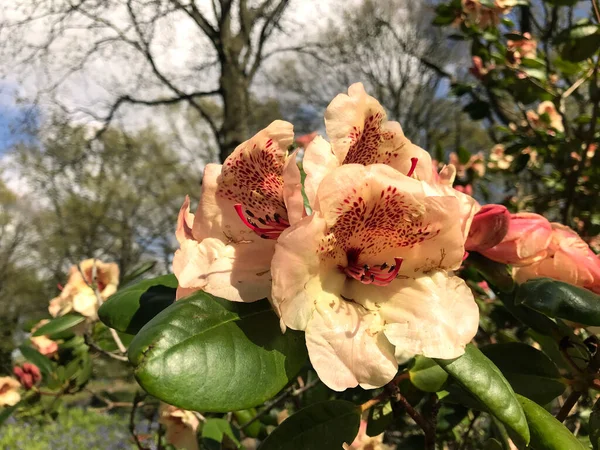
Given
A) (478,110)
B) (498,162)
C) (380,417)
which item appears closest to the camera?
(380,417)

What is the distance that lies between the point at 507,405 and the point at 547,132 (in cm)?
201

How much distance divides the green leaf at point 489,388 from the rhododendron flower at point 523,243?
175mm

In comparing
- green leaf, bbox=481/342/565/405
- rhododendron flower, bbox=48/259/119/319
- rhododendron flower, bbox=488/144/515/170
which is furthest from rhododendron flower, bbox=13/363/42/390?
rhododendron flower, bbox=488/144/515/170

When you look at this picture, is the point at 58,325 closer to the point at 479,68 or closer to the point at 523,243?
the point at 523,243

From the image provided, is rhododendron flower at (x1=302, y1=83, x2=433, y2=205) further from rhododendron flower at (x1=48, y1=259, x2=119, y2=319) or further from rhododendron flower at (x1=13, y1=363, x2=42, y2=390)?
rhododendron flower at (x1=13, y1=363, x2=42, y2=390)

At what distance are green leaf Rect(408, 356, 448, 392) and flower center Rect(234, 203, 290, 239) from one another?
0.27 meters

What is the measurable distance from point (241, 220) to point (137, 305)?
0.59 feet

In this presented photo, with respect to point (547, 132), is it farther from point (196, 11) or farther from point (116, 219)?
point (116, 219)

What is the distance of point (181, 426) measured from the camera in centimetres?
124

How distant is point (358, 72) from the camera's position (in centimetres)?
995

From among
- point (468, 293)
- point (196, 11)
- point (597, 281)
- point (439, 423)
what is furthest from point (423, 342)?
point (196, 11)

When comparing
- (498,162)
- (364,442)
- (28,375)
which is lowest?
(28,375)

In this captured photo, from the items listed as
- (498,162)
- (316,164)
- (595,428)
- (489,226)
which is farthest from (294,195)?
(498,162)

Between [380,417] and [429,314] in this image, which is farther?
[380,417]
